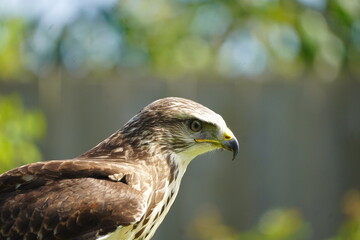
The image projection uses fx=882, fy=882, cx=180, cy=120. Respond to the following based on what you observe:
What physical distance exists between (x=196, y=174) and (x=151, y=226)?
12.9 feet

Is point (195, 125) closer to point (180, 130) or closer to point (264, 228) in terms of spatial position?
point (180, 130)

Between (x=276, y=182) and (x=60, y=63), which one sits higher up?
(x=60, y=63)

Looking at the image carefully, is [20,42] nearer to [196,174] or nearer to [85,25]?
[85,25]

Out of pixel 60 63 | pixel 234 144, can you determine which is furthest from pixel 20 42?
pixel 234 144

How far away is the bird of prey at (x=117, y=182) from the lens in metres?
4.00

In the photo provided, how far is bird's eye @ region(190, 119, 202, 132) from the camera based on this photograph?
4.59 m

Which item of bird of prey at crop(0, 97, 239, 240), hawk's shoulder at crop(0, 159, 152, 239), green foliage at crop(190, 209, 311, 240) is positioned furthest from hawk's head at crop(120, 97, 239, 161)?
green foliage at crop(190, 209, 311, 240)

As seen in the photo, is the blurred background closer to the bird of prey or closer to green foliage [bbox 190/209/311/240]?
green foliage [bbox 190/209/311/240]

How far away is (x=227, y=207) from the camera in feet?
26.8

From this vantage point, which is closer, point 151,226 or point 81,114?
point 151,226

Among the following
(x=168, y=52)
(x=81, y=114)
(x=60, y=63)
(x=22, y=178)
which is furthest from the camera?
(x=168, y=52)

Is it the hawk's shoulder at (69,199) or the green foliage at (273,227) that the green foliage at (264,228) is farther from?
the hawk's shoulder at (69,199)

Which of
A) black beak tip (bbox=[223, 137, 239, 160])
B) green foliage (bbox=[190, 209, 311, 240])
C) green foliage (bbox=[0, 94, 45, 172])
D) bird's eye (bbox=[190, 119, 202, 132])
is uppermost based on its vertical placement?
bird's eye (bbox=[190, 119, 202, 132])

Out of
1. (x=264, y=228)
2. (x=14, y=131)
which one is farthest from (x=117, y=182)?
(x=264, y=228)
